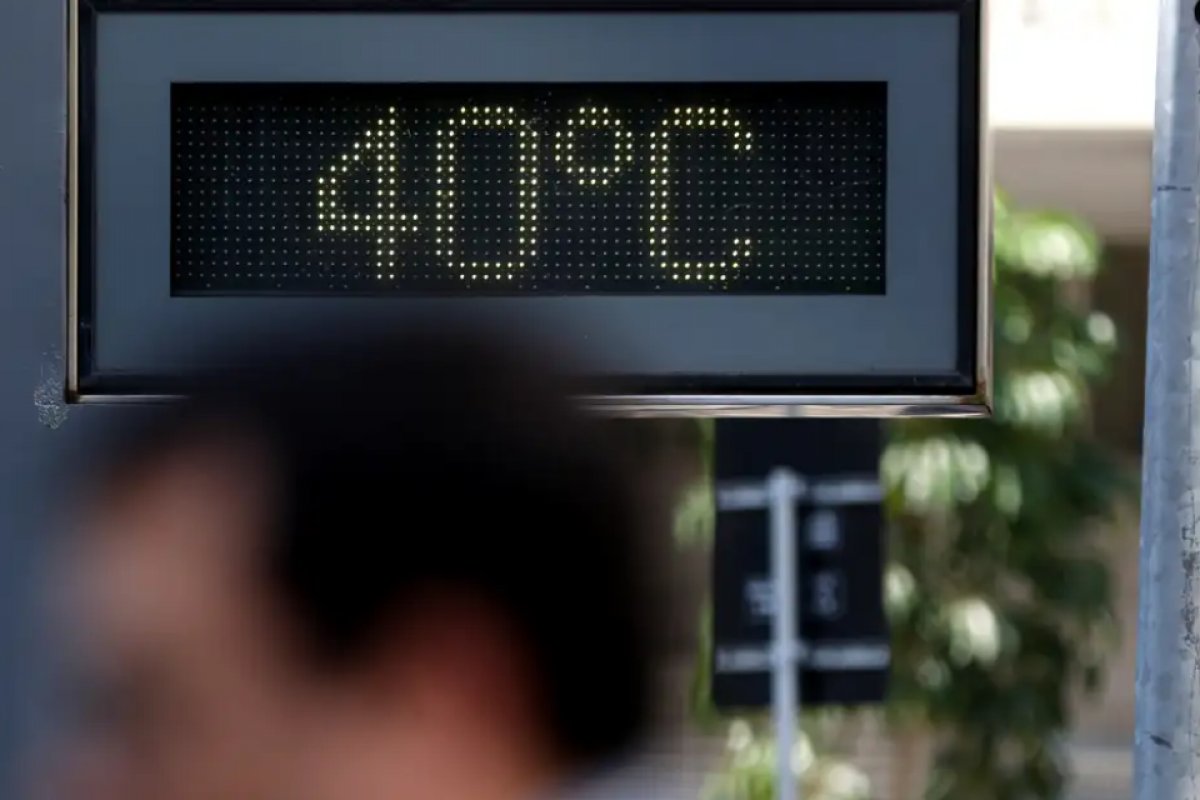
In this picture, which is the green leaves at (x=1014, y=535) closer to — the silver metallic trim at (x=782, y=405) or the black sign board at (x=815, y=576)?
the black sign board at (x=815, y=576)

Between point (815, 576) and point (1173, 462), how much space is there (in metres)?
1.96

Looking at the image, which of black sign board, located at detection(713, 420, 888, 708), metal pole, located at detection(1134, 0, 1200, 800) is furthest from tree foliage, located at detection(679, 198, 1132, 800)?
metal pole, located at detection(1134, 0, 1200, 800)

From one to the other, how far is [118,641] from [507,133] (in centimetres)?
41

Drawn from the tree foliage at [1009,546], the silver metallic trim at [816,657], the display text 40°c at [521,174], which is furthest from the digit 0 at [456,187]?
A: the tree foliage at [1009,546]

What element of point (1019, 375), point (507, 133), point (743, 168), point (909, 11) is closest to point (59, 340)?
point (507, 133)

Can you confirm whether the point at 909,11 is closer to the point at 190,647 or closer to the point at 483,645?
the point at 483,645

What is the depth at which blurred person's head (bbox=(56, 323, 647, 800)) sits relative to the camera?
120cm

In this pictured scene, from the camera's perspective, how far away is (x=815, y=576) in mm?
3354

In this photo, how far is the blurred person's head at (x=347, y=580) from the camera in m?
1.20

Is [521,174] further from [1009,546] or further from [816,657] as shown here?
[1009,546]

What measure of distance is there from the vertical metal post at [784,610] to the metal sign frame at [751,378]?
6.84 ft

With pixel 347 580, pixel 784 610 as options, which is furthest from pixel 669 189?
pixel 784 610

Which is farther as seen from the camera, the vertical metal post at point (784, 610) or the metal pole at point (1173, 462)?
the vertical metal post at point (784, 610)

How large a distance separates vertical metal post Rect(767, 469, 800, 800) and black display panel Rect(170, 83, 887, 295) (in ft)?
6.88
